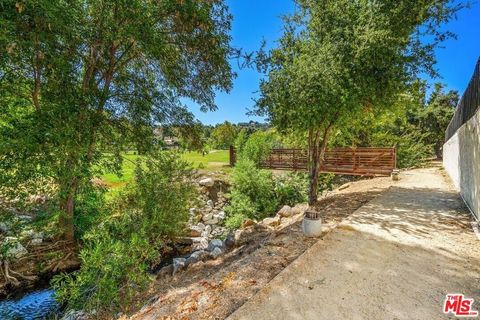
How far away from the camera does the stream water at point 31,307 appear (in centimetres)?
457

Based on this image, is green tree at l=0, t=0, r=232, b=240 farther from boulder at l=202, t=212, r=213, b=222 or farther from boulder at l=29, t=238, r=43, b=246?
boulder at l=202, t=212, r=213, b=222

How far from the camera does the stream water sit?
457 cm

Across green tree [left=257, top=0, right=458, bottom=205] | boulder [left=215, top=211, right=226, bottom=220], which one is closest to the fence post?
boulder [left=215, top=211, right=226, bottom=220]

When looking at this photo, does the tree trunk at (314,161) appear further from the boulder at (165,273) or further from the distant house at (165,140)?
the boulder at (165,273)

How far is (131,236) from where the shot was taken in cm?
451

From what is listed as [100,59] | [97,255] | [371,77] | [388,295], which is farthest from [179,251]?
[371,77]

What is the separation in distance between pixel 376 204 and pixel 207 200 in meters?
7.70

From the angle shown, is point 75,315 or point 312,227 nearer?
point 75,315

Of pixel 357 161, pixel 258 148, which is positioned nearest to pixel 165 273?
pixel 357 161

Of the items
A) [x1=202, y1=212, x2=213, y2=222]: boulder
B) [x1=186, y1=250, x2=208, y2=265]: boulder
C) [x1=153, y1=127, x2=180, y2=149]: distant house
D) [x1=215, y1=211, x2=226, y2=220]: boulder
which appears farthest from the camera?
[x1=215, y1=211, x2=226, y2=220]: boulder

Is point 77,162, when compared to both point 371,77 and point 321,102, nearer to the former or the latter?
point 321,102

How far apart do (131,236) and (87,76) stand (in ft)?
10.9

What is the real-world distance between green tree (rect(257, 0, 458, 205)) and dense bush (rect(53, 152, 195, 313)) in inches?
Answer: 122

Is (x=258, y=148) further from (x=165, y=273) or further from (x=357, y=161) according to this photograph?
(x=165, y=273)
